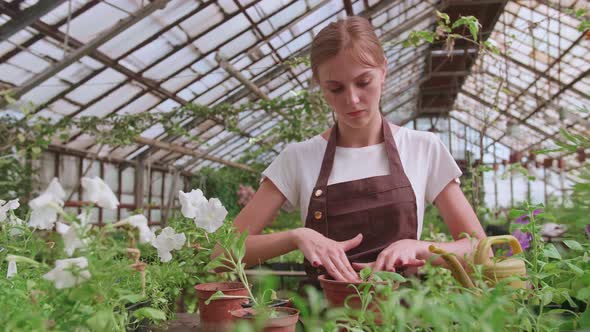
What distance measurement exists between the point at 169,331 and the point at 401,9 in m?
8.40

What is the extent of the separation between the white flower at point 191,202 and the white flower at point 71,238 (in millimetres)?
283

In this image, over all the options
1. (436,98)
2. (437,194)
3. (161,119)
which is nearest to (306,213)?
(437,194)

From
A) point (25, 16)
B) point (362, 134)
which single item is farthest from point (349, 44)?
point (25, 16)

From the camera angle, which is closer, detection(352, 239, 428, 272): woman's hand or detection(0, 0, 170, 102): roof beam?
detection(352, 239, 428, 272): woman's hand

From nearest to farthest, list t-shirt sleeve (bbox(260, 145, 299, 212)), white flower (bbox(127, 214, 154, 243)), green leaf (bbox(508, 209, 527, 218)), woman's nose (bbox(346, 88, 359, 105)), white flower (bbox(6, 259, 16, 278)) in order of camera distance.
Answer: white flower (bbox(127, 214, 154, 243)) < white flower (bbox(6, 259, 16, 278)) < green leaf (bbox(508, 209, 527, 218)) < woman's nose (bbox(346, 88, 359, 105)) < t-shirt sleeve (bbox(260, 145, 299, 212))

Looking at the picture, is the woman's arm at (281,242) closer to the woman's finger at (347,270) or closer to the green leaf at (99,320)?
the woman's finger at (347,270)

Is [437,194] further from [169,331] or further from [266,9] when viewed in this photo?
[266,9]

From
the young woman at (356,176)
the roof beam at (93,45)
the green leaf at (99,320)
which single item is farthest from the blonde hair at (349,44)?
the roof beam at (93,45)

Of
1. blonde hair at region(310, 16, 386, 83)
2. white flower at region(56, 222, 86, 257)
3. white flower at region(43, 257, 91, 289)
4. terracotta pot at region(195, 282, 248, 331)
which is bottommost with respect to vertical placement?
terracotta pot at region(195, 282, 248, 331)

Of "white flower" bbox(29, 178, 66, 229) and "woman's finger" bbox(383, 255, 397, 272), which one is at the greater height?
"white flower" bbox(29, 178, 66, 229)

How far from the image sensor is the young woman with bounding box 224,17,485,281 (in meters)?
1.23

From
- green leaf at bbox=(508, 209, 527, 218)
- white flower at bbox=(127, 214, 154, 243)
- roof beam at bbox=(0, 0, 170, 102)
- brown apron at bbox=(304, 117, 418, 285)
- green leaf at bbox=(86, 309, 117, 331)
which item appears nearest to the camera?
green leaf at bbox=(86, 309, 117, 331)

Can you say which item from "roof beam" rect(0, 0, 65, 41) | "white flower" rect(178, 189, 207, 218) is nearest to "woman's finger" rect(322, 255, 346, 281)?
"white flower" rect(178, 189, 207, 218)

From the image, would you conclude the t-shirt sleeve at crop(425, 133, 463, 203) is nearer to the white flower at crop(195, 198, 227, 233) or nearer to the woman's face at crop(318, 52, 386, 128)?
the woman's face at crop(318, 52, 386, 128)
